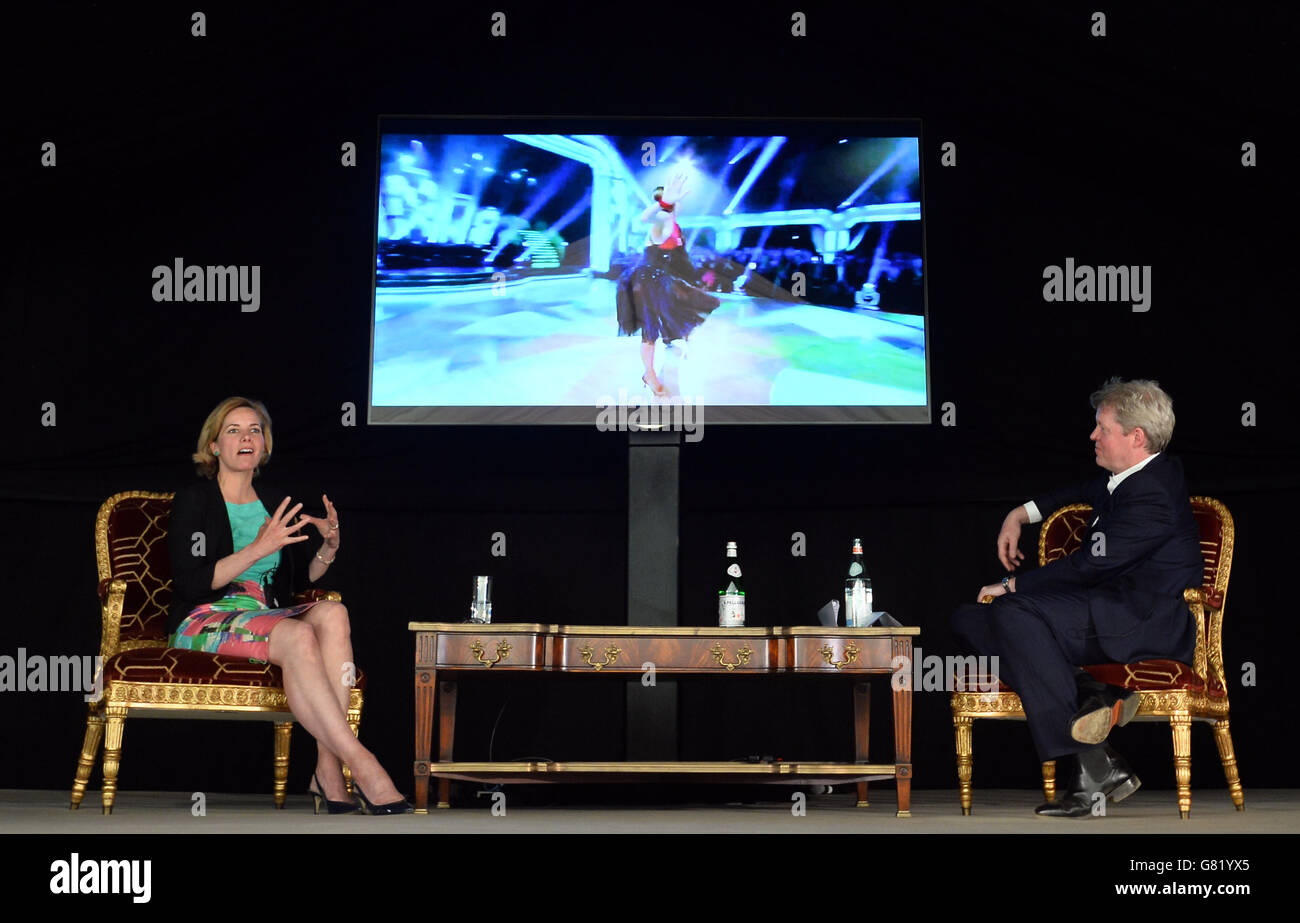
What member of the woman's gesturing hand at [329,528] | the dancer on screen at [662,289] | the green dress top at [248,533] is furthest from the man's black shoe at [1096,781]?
the green dress top at [248,533]

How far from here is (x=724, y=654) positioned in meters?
4.10

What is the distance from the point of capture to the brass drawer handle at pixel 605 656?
4066mm

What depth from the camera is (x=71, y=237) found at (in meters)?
5.29

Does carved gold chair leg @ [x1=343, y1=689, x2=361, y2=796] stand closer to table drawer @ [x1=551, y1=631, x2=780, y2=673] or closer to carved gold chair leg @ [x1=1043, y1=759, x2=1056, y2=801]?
table drawer @ [x1=551, y1=631, x2=780, y2=673]

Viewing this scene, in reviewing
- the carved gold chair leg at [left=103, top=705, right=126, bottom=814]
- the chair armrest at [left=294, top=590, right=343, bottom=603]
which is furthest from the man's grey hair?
the carved gold chair leg at [left=103, top=705, right=126, bottom=814]

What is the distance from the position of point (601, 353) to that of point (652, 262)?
1.11 feet

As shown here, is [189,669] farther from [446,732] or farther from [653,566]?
[653,566]

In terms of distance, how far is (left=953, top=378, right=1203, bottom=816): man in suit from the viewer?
381 cm

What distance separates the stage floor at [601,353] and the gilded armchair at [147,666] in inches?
31.8

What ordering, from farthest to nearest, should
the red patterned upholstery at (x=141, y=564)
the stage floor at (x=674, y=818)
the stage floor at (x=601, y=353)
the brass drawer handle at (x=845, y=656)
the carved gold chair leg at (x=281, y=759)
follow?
the stage floor at (x=601, y=353) < the carved gold chair leg at (x=281, y=759) < the red patterned upholstery at (x=141, y=564) < the brass drawer handle at (x=845, y=656) < the stage floor at (x=674, y=818)

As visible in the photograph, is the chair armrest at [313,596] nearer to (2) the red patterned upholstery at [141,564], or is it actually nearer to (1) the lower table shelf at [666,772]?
(2) the red patterned upholstery at [141,564]
